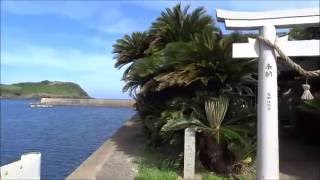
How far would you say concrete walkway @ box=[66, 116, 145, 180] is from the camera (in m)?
11.2

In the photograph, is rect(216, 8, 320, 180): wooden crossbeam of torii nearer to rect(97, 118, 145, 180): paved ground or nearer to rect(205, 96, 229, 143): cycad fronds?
rect(205, 96, 229, 143): cycad fronds

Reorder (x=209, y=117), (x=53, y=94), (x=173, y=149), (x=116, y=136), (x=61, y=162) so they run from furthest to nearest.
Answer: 1. (x=53, y=94)
2. (x=61, y=162)
3. (x=116, y=136)
4. (x=173, y=149)
5. (x=209, y=117)

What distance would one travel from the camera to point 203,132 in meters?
11.1

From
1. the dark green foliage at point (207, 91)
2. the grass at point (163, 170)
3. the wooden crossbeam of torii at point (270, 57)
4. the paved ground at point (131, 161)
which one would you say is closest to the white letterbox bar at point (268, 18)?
the wooden crossbeam of torii at point (270, 57)

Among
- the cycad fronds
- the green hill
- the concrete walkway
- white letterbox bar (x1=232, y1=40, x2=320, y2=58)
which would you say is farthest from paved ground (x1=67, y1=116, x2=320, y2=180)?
the green hill

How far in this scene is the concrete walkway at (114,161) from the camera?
11250 mm

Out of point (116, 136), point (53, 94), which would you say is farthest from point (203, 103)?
→ point (53, 94)

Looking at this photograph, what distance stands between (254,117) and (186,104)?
1451mm

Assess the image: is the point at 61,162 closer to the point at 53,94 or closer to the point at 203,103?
the point at 203,103

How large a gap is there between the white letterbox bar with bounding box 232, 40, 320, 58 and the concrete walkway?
4.24 metres

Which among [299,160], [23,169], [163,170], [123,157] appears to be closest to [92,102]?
[123,157]

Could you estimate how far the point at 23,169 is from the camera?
7688 millimetres

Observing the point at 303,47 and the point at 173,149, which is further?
the point at 173,149

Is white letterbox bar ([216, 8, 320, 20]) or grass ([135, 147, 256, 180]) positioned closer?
white letterbox bar ([216, 8, 320, 20])
